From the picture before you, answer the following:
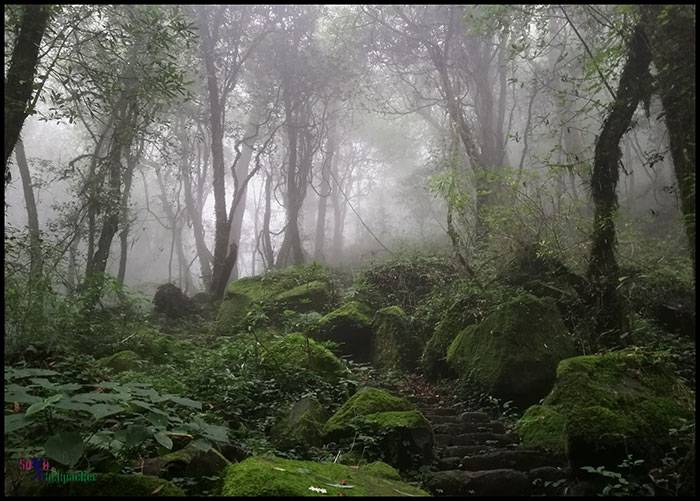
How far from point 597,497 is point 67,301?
23.5 feet

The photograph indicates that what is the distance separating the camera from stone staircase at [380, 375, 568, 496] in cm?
434

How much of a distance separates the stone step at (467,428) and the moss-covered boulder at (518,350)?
725 millimetres

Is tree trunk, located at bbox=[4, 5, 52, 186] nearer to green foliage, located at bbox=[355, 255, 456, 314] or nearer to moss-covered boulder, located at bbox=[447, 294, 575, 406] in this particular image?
moss-covered boulder, located at bbox=[447, 294, 575, 406]

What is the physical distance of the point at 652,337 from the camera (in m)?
7.25

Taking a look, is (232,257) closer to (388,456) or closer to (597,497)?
(388,456)

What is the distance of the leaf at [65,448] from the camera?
2398mm

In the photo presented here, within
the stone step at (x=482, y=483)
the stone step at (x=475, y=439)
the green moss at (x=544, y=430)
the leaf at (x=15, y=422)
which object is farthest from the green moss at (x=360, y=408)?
the leaf at (x=15, y=422)

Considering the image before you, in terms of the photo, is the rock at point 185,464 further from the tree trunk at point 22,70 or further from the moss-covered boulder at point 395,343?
the moss-covered boulder at point 395,343

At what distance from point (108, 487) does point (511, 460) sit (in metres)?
3.75

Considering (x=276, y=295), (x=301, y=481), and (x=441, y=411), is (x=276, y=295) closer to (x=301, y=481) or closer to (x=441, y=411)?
(x=441, y=411)

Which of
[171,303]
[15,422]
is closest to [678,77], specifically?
[15,422]

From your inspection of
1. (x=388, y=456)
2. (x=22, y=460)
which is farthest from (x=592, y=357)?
(x=22, y=460)

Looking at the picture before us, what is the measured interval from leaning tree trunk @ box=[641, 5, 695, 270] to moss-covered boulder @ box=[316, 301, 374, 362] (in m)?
5.98

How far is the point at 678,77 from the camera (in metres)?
4.89
